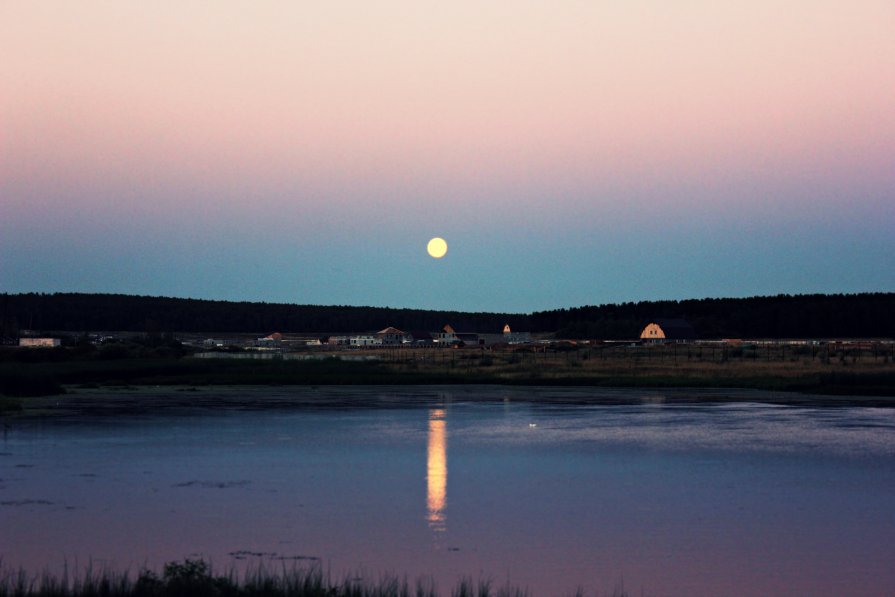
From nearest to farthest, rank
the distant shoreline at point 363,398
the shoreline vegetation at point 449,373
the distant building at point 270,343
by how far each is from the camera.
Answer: the distant shoreline at point 363,398 → the shoreline vegetation at point 449,373 → the distant building at point 270,343

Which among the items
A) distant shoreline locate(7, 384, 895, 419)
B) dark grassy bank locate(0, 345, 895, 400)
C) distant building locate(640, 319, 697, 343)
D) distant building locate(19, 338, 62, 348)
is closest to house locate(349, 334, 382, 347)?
distant building locate(640, 319, 697, 343)

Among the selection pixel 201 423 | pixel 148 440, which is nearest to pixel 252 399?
pixel 201 423

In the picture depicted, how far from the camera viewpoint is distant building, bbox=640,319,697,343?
155000mm

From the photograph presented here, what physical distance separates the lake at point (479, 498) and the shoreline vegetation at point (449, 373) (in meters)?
17.3

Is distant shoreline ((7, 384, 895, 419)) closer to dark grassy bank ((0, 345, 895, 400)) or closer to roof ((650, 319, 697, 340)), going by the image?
dark grassy bank ((0, 345, 895, 400))

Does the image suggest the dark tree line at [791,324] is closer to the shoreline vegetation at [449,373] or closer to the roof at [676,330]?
the roof at [676,330]

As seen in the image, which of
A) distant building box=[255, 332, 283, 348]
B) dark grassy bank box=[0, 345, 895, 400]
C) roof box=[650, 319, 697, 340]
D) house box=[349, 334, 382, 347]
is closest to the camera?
dark grassy bank box=[0, 345, 895, 400]

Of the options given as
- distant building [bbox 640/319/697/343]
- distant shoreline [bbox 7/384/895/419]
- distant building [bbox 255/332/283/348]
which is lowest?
distant shoreline [bbox 7/384/895/419]

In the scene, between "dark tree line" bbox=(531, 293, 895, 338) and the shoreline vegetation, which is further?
"dark tree line" bbox=(531, 293, 895, 338)

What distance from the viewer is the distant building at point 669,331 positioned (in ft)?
509

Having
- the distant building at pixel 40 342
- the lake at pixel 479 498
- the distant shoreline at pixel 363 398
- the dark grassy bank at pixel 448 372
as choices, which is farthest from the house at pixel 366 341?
the lake at pixel 479 498

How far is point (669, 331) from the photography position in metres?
157

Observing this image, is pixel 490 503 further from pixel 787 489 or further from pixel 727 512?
pixel 787 489

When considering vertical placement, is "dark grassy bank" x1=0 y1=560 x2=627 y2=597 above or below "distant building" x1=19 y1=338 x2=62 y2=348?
below
